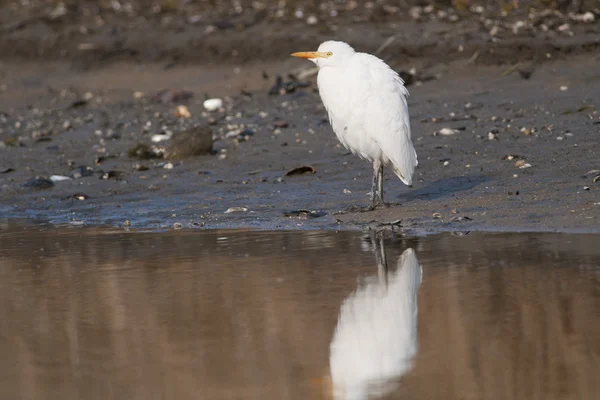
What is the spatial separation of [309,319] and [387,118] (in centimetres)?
356

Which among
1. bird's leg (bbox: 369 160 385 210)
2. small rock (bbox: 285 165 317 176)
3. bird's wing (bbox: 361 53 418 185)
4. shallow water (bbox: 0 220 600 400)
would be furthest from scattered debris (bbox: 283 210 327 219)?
small rock (bbox: 285 165 317 176)

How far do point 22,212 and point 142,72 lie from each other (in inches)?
258

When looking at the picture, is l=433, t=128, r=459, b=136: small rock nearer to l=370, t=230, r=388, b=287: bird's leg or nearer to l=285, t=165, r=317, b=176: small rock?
l=285, t=165, r=317, b=176: small rock

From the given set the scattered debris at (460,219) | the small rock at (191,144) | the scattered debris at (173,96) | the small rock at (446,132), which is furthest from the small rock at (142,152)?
the scattered debris at (460,219)

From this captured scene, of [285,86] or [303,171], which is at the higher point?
[285,86]

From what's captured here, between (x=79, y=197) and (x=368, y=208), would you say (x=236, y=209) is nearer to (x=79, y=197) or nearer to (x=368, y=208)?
(x=368, y=208)

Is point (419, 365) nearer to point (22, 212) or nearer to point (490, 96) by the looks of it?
point (22, 212)

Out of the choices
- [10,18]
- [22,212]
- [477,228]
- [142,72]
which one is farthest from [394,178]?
[10,18]

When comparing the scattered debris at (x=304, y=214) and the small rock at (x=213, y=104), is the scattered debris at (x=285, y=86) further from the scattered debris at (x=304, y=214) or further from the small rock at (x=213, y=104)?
the scattered debris at (x=304, y=214)

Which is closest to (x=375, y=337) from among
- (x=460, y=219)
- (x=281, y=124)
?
(x=460, y=219)

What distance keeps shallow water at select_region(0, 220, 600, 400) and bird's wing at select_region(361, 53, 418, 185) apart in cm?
114

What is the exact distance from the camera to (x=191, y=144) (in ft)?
36.4

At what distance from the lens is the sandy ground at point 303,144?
8.46 m

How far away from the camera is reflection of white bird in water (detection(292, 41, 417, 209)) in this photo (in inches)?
333
